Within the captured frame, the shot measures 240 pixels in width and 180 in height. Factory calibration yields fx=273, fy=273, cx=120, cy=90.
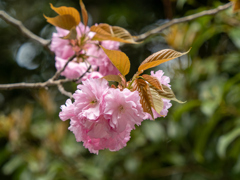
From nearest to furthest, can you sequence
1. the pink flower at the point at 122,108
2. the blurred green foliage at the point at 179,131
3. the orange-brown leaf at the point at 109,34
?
1. the pink flower at the point at 122,108
2. the orange-brown leaf at the point at 109,34
3. the blurred green foliage at the point at 179,131

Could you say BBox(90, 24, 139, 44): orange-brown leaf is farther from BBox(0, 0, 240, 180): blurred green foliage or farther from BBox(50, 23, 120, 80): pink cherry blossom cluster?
BBox(0, 0, 240, 180): blurred green foliage

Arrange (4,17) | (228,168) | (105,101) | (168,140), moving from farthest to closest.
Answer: (168,140) → (228,168) → (4,17) → (105,101)

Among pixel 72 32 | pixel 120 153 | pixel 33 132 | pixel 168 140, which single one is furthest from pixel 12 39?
pixel 72 32

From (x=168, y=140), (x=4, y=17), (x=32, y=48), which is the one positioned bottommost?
(x=32, y=48)

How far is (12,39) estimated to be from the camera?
3.15 m

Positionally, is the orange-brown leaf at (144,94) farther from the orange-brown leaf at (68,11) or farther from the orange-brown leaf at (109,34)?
the orange-brown leaf at (68,11)

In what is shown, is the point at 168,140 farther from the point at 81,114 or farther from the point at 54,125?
the point at 81,114

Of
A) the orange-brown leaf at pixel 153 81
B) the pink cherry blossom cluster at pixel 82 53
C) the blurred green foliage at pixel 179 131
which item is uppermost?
the orange-brown leaf at pixel 153 81

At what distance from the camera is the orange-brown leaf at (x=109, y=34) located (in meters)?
0.76

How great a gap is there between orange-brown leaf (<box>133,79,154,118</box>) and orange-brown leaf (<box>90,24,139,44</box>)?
0.19 meters

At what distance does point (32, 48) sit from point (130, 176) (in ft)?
6.27

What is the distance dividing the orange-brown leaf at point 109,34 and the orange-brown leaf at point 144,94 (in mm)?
188

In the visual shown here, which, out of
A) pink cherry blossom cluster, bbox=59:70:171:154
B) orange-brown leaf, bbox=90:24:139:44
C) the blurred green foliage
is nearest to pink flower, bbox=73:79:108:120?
pink cherry blossom cluster, bbox=59:70:171:154

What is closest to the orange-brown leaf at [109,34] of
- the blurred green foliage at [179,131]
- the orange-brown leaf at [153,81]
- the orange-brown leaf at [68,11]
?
the orange-brown leaf at [68,11]
